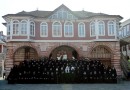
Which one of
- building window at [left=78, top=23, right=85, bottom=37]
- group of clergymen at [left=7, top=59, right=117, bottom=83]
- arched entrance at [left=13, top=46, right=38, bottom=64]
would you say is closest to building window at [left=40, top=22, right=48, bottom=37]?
arched entrance at [left=13, top=46, right=38, bottom=64]

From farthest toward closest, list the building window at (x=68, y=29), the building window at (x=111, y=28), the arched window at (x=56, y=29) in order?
1. the building window at (x=68, y=29)
2. the arched window at (x=56, y=29)
3. the building window at (x=111, y=28)

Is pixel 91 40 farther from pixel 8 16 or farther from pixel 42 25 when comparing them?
pixel 8 16

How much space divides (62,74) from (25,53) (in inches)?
356

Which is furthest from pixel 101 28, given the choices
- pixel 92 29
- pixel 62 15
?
pixel 62 15

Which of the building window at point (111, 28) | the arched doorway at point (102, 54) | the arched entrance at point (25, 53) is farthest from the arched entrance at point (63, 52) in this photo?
the building window at point (111, 28)

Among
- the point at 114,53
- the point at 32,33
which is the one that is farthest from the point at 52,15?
the point at 114,53

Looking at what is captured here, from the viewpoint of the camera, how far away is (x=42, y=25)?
1160 inches

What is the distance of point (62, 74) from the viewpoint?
73.4 ft

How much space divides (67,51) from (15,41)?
7479mm

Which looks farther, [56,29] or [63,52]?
[63,52]

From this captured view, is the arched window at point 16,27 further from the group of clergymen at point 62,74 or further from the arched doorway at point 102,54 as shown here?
the arched doorway at point 102,54

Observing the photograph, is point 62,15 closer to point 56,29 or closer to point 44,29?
point 56,29

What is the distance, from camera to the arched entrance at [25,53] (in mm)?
29117

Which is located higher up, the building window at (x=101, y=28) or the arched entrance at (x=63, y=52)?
the building window at (x=101, y=28)
